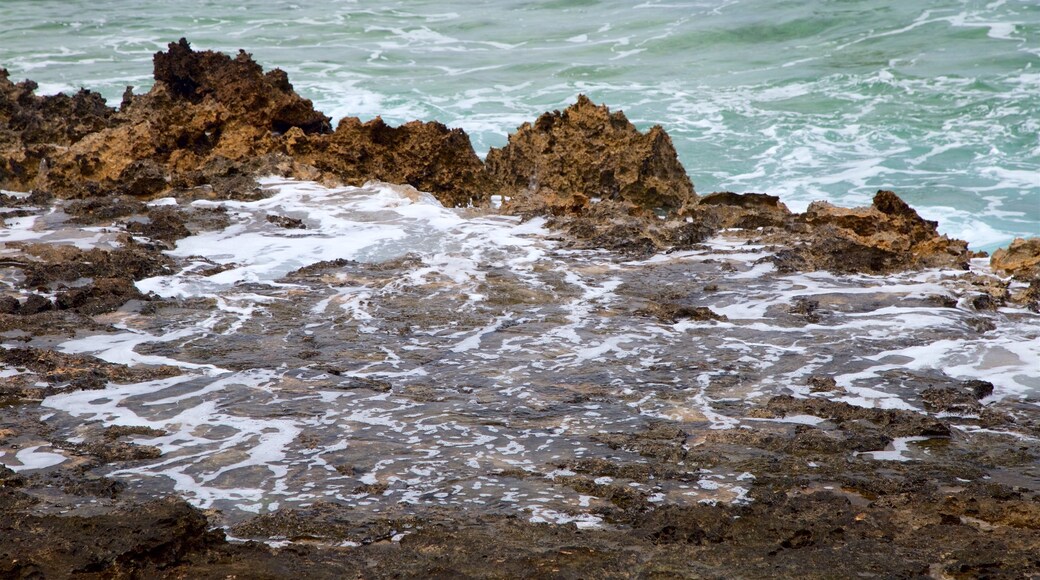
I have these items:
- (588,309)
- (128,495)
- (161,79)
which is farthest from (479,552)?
(161,79)

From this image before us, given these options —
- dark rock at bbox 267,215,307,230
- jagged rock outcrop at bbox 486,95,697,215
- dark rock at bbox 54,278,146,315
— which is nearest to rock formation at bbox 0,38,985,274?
jagged rock outcrop at bbox 486,95,697,215

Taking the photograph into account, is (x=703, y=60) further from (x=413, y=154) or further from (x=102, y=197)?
(x=102, y=197)

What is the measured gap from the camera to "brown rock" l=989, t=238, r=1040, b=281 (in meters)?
6.25

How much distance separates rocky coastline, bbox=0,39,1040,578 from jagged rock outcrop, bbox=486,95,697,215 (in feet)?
0.07

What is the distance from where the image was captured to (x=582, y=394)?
15.4 ft

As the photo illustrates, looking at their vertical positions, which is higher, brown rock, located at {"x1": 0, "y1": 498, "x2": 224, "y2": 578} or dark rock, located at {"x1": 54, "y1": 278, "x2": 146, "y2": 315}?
brown rock, located at {"x1": 0, "y1": 498, "x2": 224, "y2": 578}

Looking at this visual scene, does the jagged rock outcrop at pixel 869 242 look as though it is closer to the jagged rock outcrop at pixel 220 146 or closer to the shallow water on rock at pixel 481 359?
the shallow water on rock at pixel 481 359

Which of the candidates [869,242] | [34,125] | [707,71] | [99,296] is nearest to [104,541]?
[99,296]

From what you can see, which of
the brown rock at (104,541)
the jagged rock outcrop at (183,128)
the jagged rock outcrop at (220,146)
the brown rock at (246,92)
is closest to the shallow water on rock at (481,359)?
the brown rock at (104,541)

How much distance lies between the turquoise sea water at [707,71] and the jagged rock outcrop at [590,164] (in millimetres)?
3245

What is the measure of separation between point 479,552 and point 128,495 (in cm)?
135

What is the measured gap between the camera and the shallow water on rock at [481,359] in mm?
3822

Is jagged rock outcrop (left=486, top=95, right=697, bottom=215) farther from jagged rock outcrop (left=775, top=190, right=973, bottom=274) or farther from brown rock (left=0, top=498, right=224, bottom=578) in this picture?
brown rock (left=0, top=498, right=224, bottom=578)

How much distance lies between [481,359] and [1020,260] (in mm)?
3578
